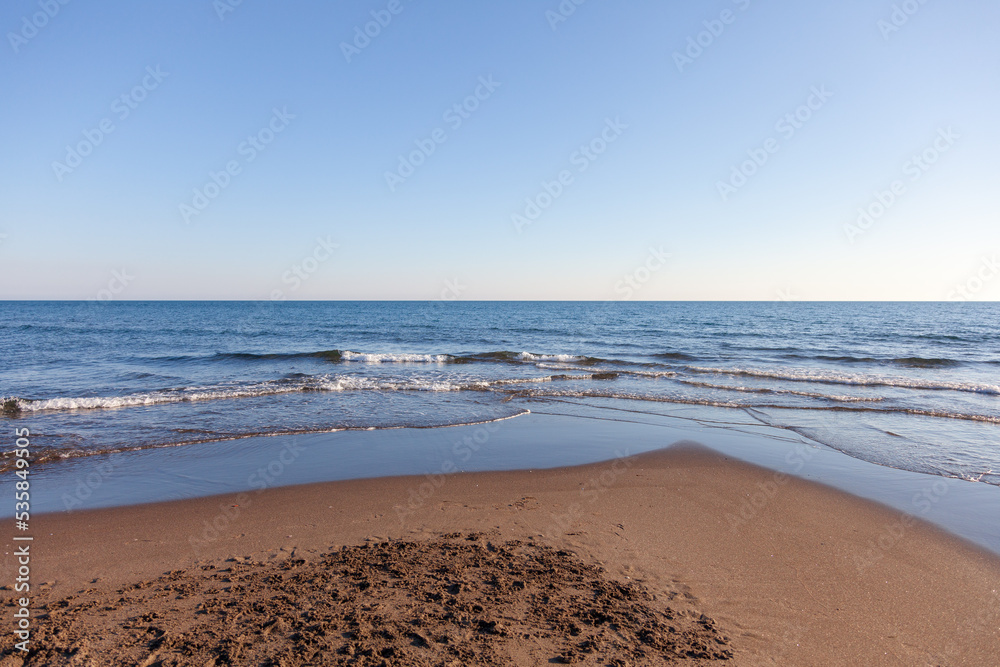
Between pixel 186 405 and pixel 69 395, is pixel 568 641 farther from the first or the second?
pixel 69 395

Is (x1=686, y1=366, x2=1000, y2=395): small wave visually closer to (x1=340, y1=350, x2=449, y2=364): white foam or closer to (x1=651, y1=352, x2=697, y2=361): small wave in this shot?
(x1=651, y1=352, x2=697, y2=361): small wave

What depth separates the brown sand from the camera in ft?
12.0

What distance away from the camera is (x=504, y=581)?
15.0 feet

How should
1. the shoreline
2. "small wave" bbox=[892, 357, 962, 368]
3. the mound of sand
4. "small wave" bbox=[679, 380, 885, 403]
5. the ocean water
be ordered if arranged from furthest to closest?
"small wave" bbox=[892, 357, 962, 368] → "small wave" bbox=[679, 380, 885, 403] → the ocean water → the shoreline → the mound of sand

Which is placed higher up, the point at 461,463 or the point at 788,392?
the point at 788,392

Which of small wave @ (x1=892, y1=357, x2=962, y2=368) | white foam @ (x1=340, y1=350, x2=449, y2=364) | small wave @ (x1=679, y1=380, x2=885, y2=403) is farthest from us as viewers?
white foam @ (x1=340, y1=350, x2=449, y2=364)

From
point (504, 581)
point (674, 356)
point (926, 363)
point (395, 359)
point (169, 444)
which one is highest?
point (926, 363)

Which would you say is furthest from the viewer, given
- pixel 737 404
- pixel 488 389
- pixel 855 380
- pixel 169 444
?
pixel 855 380

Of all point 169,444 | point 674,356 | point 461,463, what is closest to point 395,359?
point 169,444

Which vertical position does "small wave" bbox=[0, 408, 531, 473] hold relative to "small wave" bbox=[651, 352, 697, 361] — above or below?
below

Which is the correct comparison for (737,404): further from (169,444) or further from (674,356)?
(169,444)

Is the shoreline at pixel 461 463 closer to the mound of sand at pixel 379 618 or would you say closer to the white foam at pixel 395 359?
the mound of sand at pixel 379 618

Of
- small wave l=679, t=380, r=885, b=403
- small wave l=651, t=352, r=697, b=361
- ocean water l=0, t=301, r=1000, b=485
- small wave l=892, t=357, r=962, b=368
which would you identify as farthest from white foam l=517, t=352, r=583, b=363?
small wave l=892, t=357, r=962, b=368

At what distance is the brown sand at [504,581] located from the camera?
3.65 metres
